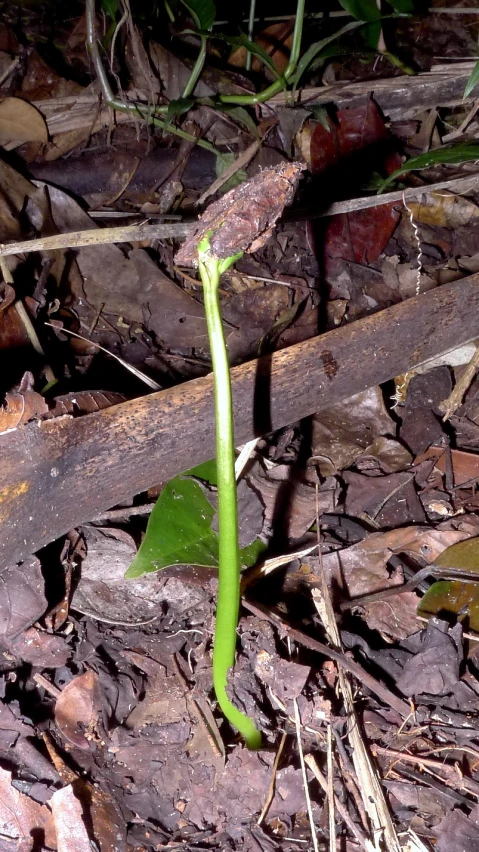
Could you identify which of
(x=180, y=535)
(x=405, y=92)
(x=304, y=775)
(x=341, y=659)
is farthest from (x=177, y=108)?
(x=304, y=775)

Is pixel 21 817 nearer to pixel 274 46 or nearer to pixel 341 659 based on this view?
pixel 341 659

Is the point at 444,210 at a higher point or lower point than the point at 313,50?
lower

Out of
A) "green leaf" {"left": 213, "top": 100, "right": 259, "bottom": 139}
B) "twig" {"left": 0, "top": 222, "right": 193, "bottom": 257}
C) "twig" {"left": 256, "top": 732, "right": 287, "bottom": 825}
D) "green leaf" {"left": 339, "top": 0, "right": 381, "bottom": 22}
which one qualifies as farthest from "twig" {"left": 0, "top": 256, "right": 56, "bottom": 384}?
"green leaf" {"left": 339, "top": 0, "right": 381, "bottom": 22}

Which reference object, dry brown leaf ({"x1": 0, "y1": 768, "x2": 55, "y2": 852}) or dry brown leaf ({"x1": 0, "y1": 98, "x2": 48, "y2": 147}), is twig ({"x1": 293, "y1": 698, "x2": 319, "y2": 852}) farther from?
dry brown leaf ({"x1": 0, "y1": 98, "x2": 48, "y2": 147})

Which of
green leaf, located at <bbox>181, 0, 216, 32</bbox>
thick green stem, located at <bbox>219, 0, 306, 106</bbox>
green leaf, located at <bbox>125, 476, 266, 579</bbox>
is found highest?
green leaf, located at <bbox>181, 0, 216, 32</bbox>

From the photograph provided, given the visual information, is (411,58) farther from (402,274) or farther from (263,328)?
(263,328)
